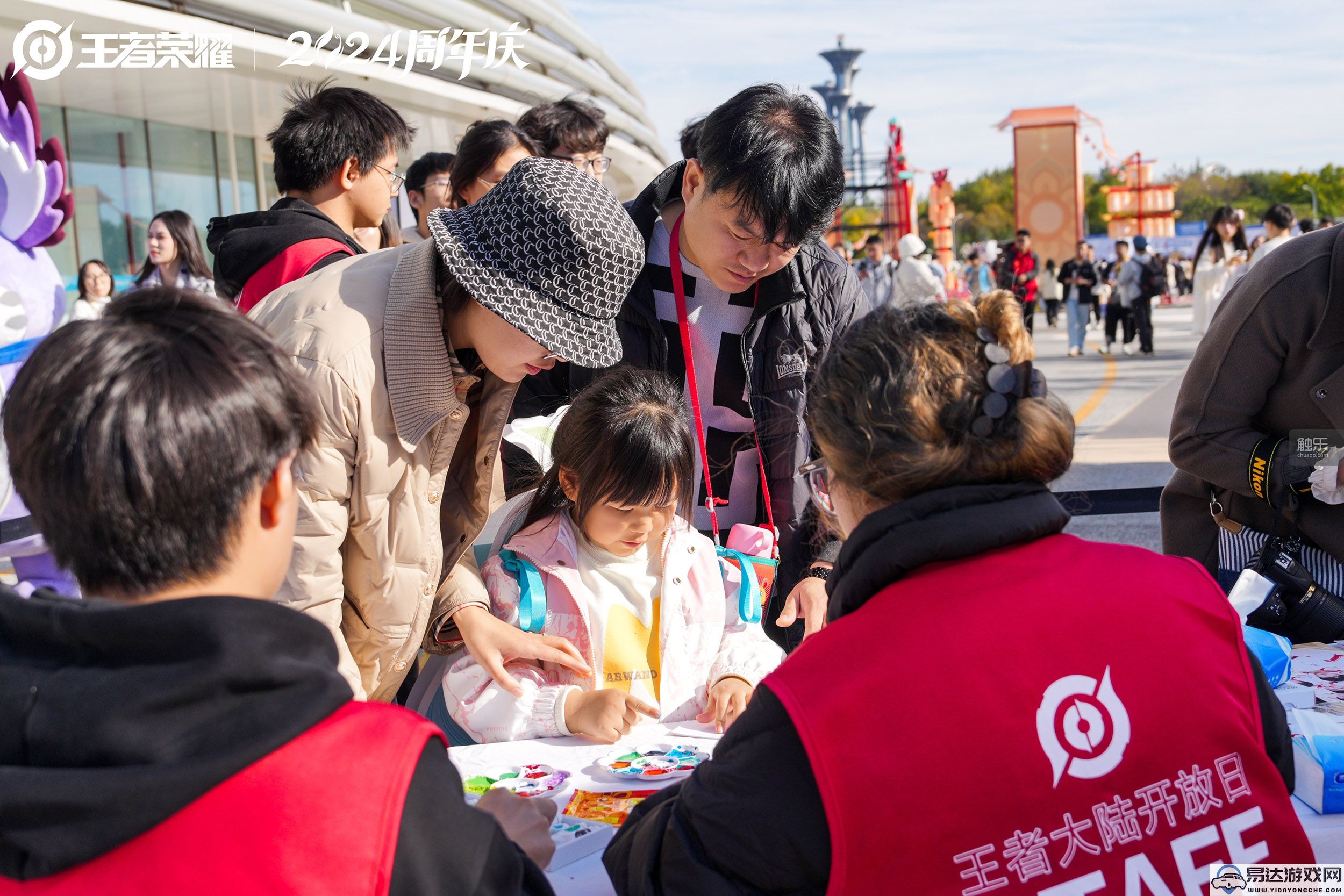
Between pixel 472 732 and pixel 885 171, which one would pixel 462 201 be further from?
pixel 885 171

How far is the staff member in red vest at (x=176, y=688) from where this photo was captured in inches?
32.6

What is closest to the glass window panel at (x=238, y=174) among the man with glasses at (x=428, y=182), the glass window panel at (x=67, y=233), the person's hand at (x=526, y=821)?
the glass window panel at (x=67, y=233)

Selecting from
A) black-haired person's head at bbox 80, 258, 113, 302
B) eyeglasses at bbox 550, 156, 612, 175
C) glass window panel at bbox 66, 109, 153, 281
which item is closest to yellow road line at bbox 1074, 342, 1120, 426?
eyeglasses at bbox 550, 156, 612, 175

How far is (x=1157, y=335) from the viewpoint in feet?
60.8

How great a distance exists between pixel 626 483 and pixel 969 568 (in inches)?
38.9

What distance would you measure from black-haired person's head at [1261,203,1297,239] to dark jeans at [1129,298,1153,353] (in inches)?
231

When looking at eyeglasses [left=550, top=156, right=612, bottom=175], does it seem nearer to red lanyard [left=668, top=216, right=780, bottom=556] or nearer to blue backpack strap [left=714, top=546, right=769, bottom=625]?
red lanyard [left=668, top=216, right=780, bottom=556]

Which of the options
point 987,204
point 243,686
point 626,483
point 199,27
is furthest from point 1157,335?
point 987,204

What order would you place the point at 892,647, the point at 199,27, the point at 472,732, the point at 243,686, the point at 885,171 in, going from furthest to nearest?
the point at 885,171 < the point at 199,27 < the point at 472,732 < the point at 892,647 < the point at 243,686

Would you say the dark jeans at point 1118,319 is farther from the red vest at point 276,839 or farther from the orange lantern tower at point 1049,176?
the orange lantern tower at point 1049,176

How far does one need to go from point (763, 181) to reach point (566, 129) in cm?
204

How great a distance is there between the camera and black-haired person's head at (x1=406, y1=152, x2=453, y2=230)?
14.4 ft

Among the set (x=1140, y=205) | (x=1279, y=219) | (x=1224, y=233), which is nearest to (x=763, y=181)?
(x=1279, y=219)

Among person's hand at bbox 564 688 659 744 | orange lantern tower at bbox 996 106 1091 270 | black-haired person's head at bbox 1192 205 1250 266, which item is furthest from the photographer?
orange lantern tower at bbox 996 106 1091 270
